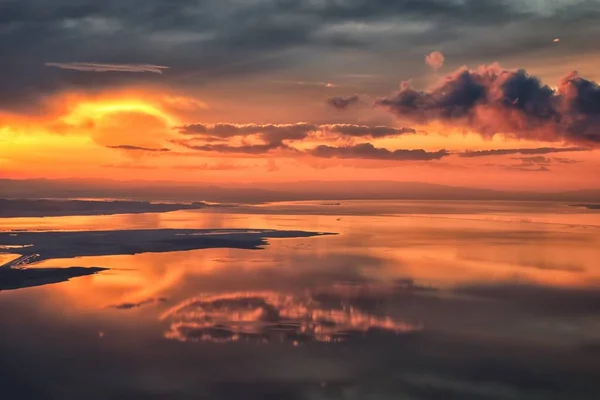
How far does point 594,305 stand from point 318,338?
452 inches

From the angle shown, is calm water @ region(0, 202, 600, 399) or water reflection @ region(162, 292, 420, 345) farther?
water reflection @ region(162, 292, 420, 345)

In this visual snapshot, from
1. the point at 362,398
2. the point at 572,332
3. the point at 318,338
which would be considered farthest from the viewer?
the point at 572,332

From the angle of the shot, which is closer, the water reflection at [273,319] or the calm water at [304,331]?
the calm water at [304,331]

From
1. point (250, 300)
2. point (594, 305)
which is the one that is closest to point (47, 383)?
point (250, 300)

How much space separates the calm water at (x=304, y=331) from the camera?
44.4 feet

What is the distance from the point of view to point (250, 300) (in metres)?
22.0

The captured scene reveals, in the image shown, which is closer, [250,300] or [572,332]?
[572,332]

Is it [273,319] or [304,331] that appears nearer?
[304,331]

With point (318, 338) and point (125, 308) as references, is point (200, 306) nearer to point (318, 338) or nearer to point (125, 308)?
point (125, 308)

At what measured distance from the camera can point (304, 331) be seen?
17.6 meters

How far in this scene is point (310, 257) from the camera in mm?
34969

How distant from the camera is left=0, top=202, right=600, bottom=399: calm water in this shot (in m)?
13.5

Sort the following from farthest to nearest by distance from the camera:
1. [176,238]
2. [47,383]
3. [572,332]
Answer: [176,238]
[572,332]
[47,383]

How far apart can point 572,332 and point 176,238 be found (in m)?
31.5
